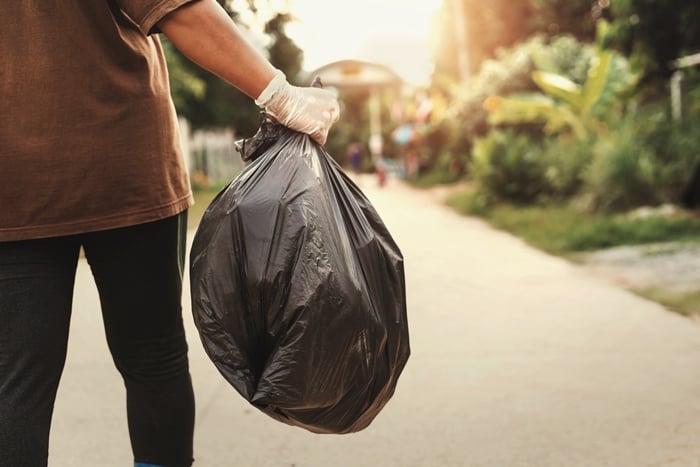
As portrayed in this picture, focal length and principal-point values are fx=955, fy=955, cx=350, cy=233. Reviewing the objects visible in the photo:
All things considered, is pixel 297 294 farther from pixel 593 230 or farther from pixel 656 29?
pixel 656 29

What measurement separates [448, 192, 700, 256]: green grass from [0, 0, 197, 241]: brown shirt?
255 inches

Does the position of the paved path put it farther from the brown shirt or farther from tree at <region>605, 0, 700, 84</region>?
tree at <region>605, 0, 700, 84</region>

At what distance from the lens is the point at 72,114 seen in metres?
1.95

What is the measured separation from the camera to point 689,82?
1111cm

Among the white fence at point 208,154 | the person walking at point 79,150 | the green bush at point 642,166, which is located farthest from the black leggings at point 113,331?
the white fence at point 208,154

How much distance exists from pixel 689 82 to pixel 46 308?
34.2 feet

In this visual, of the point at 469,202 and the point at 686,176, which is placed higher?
the point at 686,176

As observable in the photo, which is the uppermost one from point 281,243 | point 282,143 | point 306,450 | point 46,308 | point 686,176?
point 282,143

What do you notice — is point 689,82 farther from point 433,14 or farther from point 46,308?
point 433,14

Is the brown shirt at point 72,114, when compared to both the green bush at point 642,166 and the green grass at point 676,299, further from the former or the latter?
the green bush at point 642,166

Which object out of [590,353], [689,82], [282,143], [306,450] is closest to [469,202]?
[689,82]

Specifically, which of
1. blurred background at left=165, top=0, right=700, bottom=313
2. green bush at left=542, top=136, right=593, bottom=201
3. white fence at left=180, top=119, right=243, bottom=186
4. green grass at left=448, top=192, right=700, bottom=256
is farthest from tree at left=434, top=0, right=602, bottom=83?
green grass at left=448, top=192, right=700, bottom=256

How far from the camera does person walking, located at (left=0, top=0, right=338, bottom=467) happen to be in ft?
6.22

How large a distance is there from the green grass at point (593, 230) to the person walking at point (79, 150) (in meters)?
6.38
